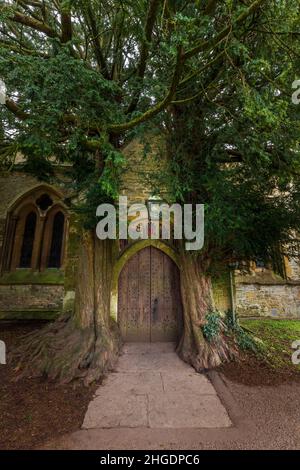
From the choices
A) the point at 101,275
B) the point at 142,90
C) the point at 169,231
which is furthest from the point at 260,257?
the point at 142,90

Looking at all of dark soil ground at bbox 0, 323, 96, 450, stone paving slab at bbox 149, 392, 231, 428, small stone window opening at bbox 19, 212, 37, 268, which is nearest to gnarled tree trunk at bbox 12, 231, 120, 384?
dark soil ground at bbox 0, 323, 96, 450

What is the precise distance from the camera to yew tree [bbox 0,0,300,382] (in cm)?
287

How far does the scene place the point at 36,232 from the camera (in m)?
8.45

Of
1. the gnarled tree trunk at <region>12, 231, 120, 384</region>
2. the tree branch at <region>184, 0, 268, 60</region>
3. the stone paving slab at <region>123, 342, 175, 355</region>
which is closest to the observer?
the tree branch at <region>184, 0, 268, 60</region>

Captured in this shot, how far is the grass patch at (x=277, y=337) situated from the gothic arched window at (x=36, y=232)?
6.83 meters

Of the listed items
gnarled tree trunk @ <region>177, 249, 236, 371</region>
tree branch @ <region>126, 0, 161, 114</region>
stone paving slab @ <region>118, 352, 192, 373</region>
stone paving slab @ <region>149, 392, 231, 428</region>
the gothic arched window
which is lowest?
stone paving slab @ <region>149, 392, 231, 428</region>

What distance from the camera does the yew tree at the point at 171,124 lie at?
9.41 ft

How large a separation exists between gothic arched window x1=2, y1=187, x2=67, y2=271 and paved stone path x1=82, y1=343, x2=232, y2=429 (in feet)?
17.3

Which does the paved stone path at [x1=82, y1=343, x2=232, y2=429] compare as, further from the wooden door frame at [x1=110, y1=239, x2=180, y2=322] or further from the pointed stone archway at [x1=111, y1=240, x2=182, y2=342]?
the wooden door frame at [x1=110, y1=239, x2=180, y2=322]

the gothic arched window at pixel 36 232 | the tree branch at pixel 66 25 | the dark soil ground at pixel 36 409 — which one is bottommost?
the dark soil ground at pixel 36 409

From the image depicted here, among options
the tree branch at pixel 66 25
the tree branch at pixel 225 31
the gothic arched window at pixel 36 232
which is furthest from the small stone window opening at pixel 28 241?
the tree branch at pixel 225 31

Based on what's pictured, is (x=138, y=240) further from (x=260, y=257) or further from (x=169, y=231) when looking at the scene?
(x=260, y=257)

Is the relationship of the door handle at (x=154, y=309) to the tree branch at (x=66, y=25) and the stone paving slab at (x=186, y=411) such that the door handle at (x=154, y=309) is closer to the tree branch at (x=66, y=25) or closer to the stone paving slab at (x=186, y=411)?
the stone paving slab at (x=186, y=411)

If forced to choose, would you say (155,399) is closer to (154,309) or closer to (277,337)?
(154,309)
